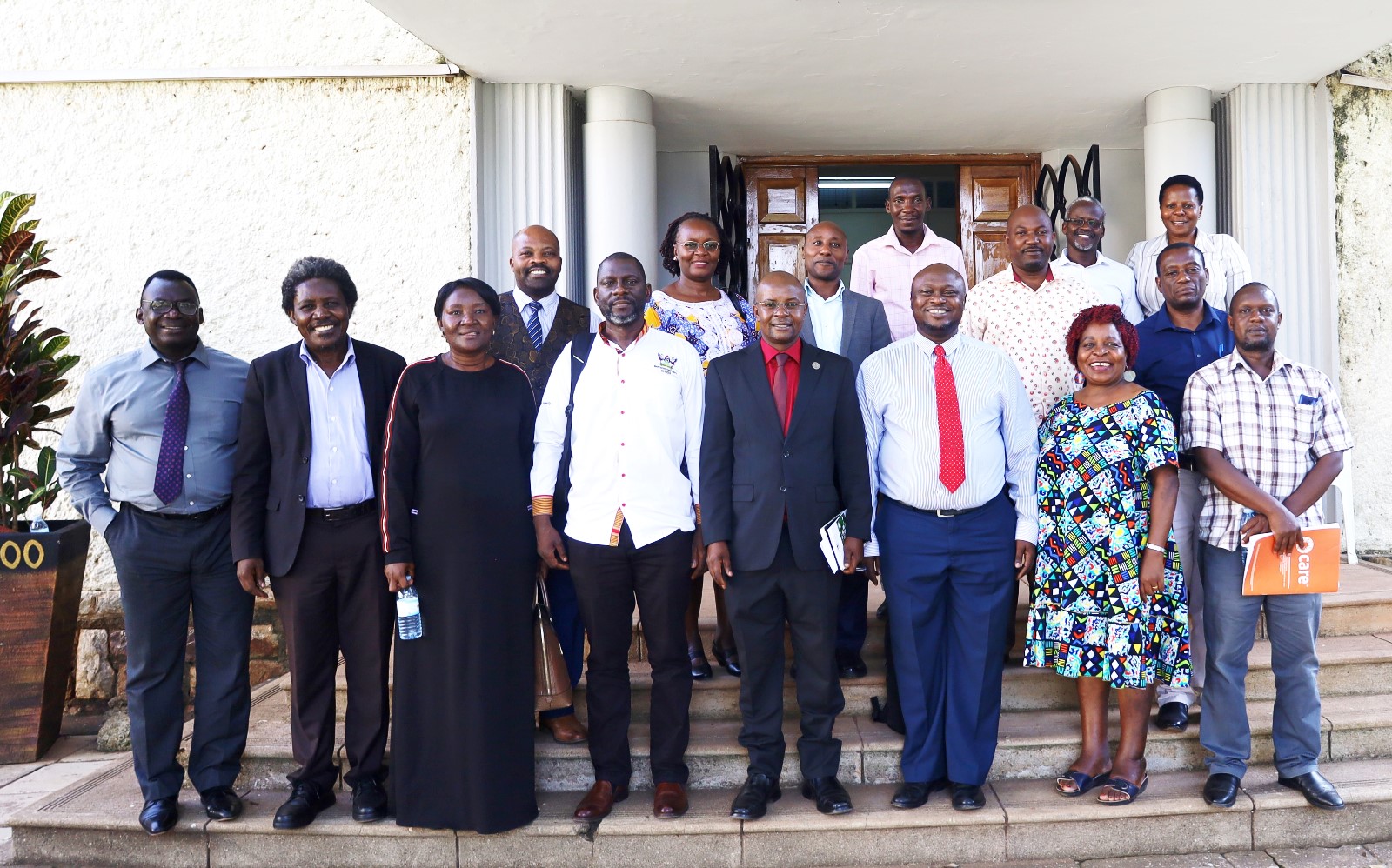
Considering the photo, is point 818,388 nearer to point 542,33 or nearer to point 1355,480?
point 542,33

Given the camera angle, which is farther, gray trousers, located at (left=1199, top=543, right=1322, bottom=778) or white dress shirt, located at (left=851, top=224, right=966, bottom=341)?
white dress shirt, located at (left=851, top=224, right=966, bottom=341)

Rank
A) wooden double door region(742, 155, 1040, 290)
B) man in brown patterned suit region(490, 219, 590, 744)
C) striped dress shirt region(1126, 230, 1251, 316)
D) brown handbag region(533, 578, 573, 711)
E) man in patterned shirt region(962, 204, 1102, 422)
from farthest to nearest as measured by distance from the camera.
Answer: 1. wooden double door region(742, 155, 1040, 290)
2. striped dress shirt region(1126, 230, 1251, 316)
3. man in patterned shirt region(962, 204, 1102, 422)
4. man in brown patterned suit region(490, 219, 590, 744)
5. brown handbag region(533, 578, 573, 711)

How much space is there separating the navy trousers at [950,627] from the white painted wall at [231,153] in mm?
3383

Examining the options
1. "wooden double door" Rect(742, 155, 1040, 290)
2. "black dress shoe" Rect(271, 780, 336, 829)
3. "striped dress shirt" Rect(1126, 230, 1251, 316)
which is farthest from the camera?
"wooden double door" Rect(742, 155, 1040, 290)

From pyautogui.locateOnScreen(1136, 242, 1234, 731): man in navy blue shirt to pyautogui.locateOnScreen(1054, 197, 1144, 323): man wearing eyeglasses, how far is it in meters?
0.38

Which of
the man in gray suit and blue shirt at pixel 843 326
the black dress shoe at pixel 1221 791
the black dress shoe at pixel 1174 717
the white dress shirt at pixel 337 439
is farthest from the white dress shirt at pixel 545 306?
the black dress shoe at pixel 1221 791

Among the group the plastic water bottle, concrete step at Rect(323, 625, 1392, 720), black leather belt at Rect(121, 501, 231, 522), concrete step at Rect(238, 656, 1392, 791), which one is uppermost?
black leather belt at Rect(121, 501, 231, 522)

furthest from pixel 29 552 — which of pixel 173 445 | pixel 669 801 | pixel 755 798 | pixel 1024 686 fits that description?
pixel 1024 686

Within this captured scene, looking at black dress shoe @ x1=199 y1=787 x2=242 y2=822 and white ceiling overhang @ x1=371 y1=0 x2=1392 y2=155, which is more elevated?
white ceiling overhang @ x1=371 y1=0 x2=1392 y2=155

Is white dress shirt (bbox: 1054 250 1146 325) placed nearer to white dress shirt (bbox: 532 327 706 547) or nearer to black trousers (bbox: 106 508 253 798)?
white dress shirt (bbox: 532 327 706 547)

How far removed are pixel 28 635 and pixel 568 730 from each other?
9.54ft

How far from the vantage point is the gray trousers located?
11.2 feet

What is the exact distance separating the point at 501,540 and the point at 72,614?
10.0 feet

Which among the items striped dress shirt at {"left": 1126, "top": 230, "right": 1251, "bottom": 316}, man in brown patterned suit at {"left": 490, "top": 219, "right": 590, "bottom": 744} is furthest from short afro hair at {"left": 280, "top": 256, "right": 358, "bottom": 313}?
striped dress shirt at {"left": 1126, "top": 230, "right": 1251, "bottom": 316}
